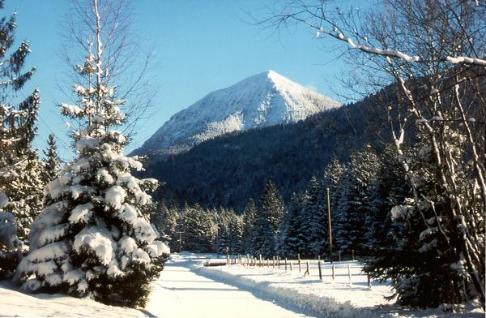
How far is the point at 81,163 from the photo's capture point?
43.7 ft

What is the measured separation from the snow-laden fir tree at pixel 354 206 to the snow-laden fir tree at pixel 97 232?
43.8 m

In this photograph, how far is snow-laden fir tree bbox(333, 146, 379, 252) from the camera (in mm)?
55188

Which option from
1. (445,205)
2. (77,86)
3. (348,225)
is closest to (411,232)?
(445,205)

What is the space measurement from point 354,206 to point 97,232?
4617cm

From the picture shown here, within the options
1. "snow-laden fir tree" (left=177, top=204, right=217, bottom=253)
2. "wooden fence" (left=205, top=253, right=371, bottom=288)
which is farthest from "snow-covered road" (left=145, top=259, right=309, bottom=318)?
"snow-laden fir tree" (left=177, top=204, right=217, bottom=253)

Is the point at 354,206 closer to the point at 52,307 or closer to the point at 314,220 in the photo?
the point at 314,220

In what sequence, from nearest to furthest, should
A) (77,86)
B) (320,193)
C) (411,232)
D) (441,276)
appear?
(441,276) < (411,232) < (77,86) < (320,193)

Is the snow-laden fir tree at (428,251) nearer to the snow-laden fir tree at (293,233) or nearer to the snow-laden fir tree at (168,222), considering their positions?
the snow-laden fir tree at (293,233)

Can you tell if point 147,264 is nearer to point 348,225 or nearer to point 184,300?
point 184,300

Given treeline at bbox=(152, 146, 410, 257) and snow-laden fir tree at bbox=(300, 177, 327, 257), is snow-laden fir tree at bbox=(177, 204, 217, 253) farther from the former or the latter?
snow-laden fir tree at bbox=(300, 177, 327, 257)

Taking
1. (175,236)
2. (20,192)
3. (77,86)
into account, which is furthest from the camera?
(175,236)

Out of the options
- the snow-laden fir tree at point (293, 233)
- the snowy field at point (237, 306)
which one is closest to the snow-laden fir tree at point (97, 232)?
the snowy field at point (237, 306)

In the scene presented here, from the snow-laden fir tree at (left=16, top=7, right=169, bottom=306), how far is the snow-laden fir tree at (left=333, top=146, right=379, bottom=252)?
4383 cm

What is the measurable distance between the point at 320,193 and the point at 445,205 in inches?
2021
